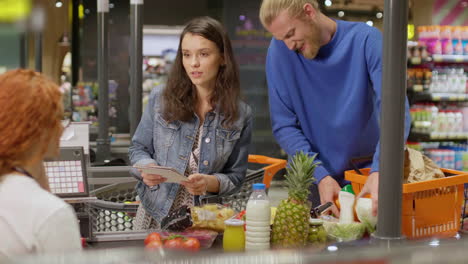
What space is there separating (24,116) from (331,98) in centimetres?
167

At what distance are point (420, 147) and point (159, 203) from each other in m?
7.41

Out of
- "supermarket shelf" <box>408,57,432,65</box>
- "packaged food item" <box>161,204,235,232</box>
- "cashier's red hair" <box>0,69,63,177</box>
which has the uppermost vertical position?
"supermarket shelf" <box>408,57,432,65</box>

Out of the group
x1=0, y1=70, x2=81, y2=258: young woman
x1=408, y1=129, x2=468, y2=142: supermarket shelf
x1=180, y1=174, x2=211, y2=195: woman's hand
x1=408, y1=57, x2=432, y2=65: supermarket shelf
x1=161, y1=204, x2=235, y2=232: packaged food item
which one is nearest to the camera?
x1=0, y1=70, x2=81, y2=258: young woman

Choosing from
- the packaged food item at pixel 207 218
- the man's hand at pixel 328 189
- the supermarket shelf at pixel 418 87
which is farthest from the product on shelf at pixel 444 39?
the packaged food item at pixel 207 218

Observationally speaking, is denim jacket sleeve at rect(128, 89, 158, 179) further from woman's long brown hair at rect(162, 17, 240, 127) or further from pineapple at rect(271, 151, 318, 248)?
pineapple at rect(271, 151, 318, 248)

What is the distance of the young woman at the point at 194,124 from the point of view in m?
2.62

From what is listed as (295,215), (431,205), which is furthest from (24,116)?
(431,205)

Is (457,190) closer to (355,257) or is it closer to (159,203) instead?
(159,203)

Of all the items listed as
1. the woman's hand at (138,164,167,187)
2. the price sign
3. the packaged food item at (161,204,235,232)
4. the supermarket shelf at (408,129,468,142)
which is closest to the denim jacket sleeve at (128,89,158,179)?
the woman's hand at (138,164,167,187)

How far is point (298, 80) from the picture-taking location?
289 cm

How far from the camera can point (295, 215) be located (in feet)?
6.92

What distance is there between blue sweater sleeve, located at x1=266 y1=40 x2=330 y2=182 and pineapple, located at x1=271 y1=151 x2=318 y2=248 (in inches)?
25.9

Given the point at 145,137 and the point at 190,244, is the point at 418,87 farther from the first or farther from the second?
the point at 190,244

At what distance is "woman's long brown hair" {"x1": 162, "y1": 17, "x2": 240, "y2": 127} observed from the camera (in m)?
2.63
